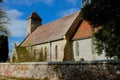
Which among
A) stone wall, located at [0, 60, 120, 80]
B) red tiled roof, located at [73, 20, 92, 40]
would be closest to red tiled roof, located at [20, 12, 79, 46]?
red tiled roof, located at [73, 20, 92, 40]

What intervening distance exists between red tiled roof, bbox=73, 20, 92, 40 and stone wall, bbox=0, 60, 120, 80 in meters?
13.6

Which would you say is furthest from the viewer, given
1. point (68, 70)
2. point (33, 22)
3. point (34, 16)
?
point (34, 16)

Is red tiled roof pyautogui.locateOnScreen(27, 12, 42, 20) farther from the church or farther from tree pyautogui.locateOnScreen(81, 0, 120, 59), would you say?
tree pyautogui.locateOnScreen(81, 0, 120, 59)

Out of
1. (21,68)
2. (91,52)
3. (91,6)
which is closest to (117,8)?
(91,6)

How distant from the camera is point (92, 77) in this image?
18812 millimetres

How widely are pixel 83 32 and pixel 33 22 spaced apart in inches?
971

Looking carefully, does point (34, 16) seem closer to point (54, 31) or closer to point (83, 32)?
point (54, 31)

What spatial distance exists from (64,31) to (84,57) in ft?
23.7

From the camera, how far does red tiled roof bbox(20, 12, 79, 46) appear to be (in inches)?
1833

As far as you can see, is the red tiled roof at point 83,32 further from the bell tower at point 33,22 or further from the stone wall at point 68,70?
the bell tower at point 33,22

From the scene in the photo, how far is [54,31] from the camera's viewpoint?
50.4 m

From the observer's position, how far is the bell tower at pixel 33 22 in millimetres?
63906

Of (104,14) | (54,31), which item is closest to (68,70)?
(104,14)

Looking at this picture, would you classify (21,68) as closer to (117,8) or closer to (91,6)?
(91,6)
